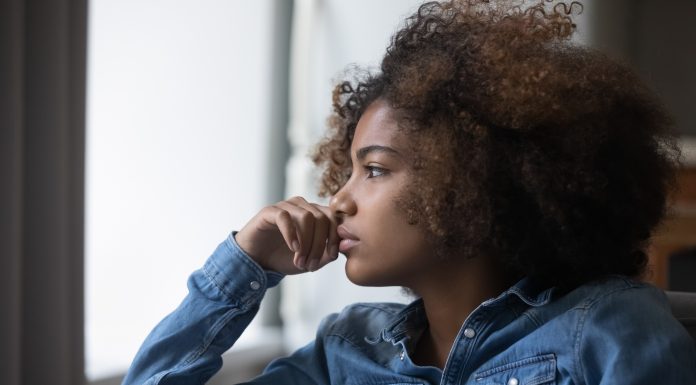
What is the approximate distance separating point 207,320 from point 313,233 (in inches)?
9.4

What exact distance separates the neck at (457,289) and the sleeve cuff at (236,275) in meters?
0.27

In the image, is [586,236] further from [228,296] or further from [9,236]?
[9,236]

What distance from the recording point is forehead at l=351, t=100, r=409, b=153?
124 cm

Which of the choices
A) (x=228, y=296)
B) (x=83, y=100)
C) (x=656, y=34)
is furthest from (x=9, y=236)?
(x=656, y=34)

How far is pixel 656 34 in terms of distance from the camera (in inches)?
189

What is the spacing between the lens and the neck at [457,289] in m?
1.26

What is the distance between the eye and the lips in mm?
90

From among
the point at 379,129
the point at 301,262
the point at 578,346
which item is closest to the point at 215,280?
the point at 301,262

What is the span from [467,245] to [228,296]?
0.43 metres

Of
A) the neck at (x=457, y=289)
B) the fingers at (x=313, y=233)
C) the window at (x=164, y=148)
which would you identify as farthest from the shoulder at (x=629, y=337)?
the window at (x=164, y=148)

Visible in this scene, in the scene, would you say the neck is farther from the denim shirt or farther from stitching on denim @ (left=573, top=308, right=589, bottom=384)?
stitching on denim @ (left=573, top=308, right=589, bottom=384)

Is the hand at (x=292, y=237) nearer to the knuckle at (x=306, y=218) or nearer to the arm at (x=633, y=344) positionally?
the knuckle at (x=306, y=218)

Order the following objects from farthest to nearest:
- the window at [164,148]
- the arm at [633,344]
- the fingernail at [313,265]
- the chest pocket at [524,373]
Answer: the window at [164,148] < the fingernail at [313,265] < the chest pocket at [524,373] < the arm at [633,344]

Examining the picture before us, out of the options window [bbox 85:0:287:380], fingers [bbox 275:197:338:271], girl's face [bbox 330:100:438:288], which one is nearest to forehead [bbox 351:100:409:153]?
girl's face [bbox 330:100:438:288]
